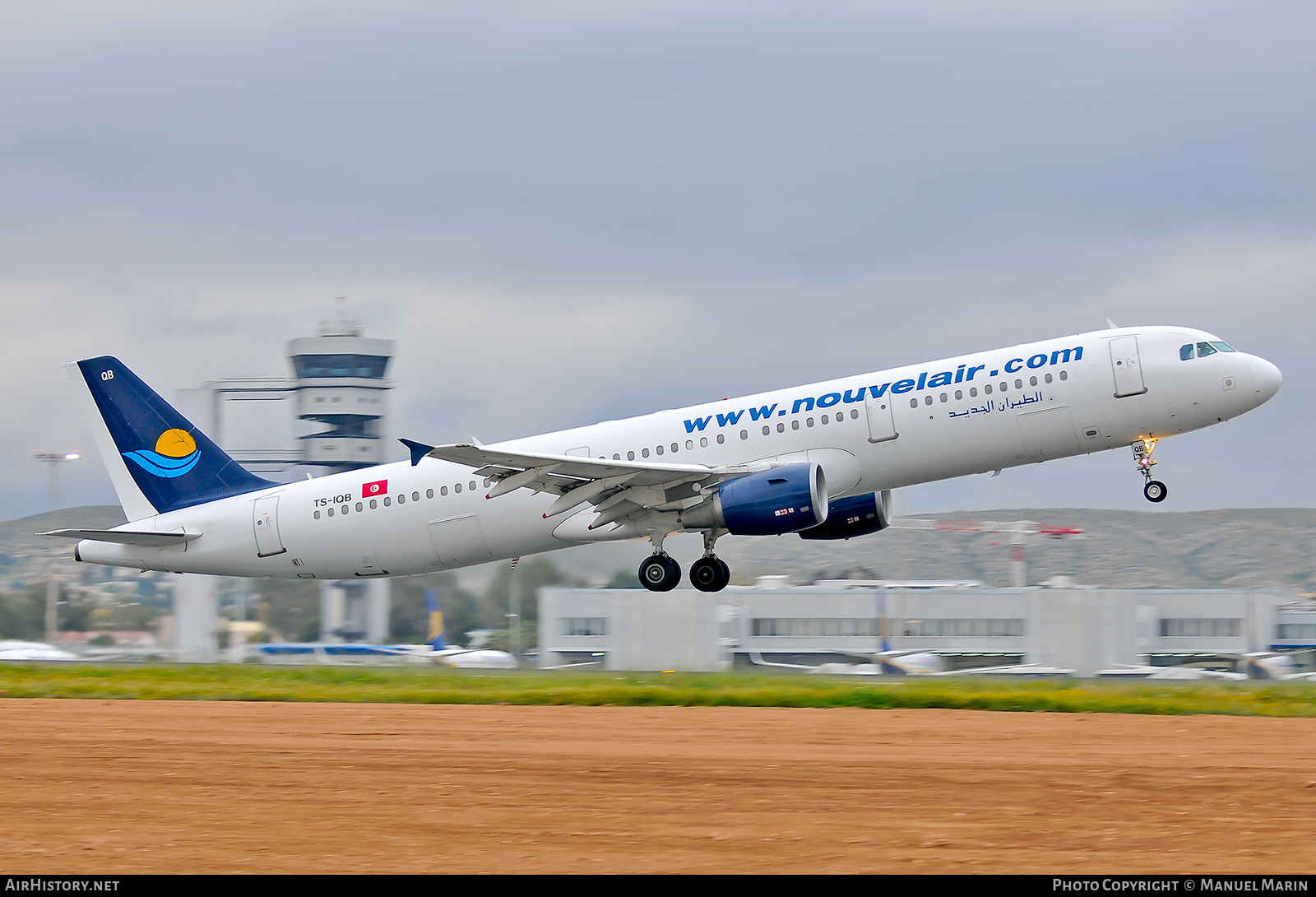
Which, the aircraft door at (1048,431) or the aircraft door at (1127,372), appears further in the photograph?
the aircraft door at (1048,431)

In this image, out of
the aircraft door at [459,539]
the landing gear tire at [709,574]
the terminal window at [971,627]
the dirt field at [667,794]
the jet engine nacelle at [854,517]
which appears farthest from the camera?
the terminal window at [971,627]

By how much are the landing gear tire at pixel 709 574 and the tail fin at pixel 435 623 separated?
25.2 m

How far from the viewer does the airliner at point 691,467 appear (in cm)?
2569

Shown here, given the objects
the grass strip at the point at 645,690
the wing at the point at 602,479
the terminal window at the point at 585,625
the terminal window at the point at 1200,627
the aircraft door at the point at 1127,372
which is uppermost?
the aircraft door at the point at 1127,372

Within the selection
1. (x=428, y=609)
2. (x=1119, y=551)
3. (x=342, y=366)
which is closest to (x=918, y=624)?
(x=428, y=609)

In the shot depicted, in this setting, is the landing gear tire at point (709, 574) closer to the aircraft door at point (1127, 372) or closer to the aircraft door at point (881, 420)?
the aircraft door at point (881, 420)

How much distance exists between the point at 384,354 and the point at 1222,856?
95910 mm

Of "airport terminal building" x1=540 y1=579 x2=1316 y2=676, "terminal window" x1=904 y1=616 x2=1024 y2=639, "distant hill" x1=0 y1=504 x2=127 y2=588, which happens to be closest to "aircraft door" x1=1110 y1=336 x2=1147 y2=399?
"airport terminal building" x1=540 y1=579 x2=1316 y2=676

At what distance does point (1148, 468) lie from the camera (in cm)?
2634

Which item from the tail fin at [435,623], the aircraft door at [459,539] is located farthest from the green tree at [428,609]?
the aircraft door at [459,539]

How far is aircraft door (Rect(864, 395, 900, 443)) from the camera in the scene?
26328 mm

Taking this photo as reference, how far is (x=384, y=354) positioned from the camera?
341ft

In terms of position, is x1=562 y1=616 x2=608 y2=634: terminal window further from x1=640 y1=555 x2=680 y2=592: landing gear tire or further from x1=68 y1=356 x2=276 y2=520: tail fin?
x1=640 y1=555 x2=680 y2=592: landing gear tire

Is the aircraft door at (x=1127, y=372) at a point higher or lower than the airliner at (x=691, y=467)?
higher
